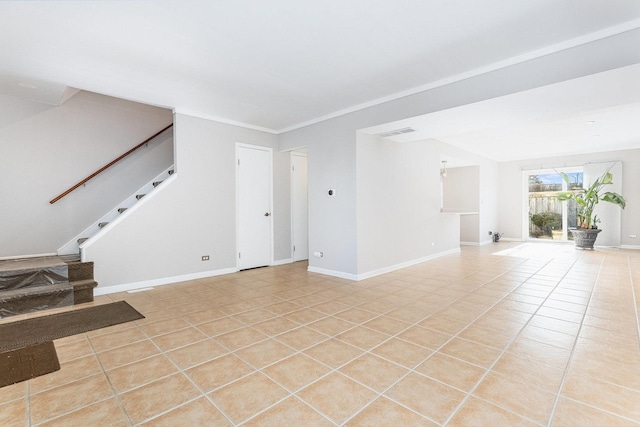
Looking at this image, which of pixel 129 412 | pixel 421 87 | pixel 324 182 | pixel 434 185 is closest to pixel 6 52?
pixel 129 412

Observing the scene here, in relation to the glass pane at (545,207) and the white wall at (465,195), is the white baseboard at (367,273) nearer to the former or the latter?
the white wall at (465,195)

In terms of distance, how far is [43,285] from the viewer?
363cm

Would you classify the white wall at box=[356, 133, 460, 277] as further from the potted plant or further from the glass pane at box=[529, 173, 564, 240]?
the glass pane at box=[529, 173, 564, 240]

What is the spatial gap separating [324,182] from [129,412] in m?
3.99

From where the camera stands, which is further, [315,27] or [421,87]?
[421,87]

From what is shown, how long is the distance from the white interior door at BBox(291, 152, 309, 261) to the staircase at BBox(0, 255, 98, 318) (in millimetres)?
3455

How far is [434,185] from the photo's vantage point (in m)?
6.61

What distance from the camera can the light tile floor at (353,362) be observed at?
1.63 meters

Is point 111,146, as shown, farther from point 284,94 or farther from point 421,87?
point 421,87

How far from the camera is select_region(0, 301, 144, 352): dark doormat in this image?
2574 millimetres

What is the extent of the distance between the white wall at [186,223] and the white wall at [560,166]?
849 cm

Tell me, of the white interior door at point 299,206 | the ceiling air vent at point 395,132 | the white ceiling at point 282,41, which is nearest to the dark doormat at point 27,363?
the white ceiling at point 282,41

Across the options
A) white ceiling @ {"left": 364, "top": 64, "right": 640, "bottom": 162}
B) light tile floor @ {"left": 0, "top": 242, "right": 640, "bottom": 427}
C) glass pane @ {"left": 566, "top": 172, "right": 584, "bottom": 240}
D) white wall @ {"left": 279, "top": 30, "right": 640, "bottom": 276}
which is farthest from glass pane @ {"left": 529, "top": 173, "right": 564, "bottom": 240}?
white wall @ {"left": 279, "top": 30, "right": 640, "bottom": 276}

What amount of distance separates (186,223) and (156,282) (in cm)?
97
